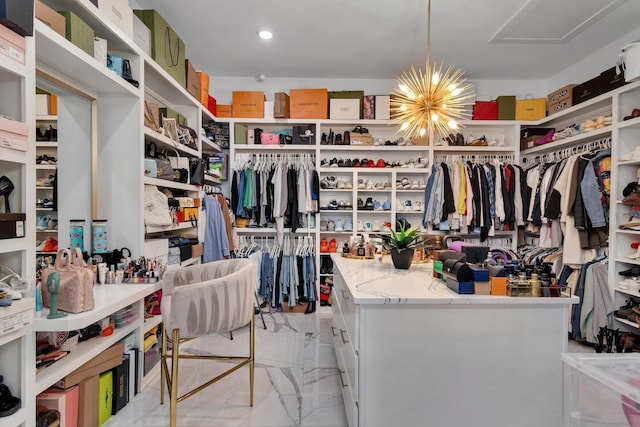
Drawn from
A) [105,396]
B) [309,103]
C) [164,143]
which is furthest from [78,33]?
[309,103]

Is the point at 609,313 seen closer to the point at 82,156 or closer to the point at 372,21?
the point at 372,21

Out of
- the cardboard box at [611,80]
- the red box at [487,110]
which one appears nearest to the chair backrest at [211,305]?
the cardboard box at [611,80]

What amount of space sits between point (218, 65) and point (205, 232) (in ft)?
6.49

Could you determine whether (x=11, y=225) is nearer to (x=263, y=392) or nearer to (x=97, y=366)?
(x=97, y=366)

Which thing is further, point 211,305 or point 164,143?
point 164,143

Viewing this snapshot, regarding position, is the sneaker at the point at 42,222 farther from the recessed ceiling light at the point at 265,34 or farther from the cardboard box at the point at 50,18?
the recessed ceiling light at the point at 265,34

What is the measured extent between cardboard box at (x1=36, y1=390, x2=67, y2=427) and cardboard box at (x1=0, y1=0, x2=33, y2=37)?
161 centimetres

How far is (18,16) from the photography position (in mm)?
1238

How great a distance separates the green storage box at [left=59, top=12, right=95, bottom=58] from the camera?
1.65m

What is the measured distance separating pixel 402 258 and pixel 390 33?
2220mm

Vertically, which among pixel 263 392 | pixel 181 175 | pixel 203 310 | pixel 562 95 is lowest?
pixel 263 392

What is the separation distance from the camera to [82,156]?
83.7 inches

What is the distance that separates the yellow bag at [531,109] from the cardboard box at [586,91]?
1.57 ft

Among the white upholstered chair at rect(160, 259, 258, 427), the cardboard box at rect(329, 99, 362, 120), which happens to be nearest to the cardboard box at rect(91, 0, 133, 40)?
the white upholstered chair at rect(160, 259, 258, 427)
